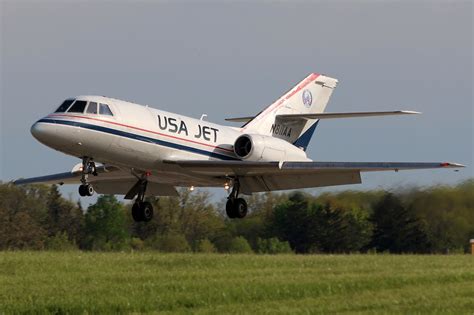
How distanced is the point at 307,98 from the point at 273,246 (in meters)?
8.13

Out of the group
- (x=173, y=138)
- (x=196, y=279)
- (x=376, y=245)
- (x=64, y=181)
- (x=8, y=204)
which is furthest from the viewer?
(x=8, y=204)

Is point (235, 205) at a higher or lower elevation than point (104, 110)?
lower

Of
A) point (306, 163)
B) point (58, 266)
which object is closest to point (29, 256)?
point (58, 266)

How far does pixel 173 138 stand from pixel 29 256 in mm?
5781

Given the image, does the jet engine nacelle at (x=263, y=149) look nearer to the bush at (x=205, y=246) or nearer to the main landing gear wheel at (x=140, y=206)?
the main landing gear wheel at (x=140, y=206)

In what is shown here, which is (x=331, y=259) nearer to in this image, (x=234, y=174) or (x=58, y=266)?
(x=234, y=174)

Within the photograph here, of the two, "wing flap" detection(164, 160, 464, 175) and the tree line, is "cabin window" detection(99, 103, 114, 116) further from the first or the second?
the tree line

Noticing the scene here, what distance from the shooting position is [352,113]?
103 ft

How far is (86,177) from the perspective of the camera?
28.1m

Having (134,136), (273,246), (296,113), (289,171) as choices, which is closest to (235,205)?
(289,171)

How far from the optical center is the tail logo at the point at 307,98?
3512cm

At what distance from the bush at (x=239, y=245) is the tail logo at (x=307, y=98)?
25.6 ft

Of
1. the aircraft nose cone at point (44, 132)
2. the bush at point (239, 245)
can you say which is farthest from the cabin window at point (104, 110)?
the bush at point (239, 245)

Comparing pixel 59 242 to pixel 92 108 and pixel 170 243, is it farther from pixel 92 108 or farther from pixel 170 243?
pixel 92 108
